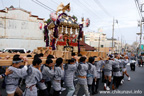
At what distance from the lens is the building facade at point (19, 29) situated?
51.9 ft

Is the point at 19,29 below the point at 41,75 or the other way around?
the other way around

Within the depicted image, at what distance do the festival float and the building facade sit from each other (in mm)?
10903

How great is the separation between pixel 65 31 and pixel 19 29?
12.2 metres

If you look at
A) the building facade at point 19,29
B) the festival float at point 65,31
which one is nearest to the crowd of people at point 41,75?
the festival float at point 65,31

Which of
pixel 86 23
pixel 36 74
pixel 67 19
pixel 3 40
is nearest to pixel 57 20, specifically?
pixel 67 19

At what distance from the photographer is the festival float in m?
6.65

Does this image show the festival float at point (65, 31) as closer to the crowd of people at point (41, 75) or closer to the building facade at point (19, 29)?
the crowd of people at point (41, 75)

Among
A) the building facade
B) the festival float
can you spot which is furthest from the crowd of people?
the building facade

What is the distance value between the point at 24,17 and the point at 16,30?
7.03 ft

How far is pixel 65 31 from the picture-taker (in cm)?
714

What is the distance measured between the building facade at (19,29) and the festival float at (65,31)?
10.9 meters

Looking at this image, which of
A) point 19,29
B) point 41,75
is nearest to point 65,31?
point 41,75

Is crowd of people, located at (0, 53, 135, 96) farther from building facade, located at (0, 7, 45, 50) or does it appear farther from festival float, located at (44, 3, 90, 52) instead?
building facade, located at (0, 7, 45, 50)

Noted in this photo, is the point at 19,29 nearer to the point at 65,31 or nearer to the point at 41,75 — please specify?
the point at 65,31
